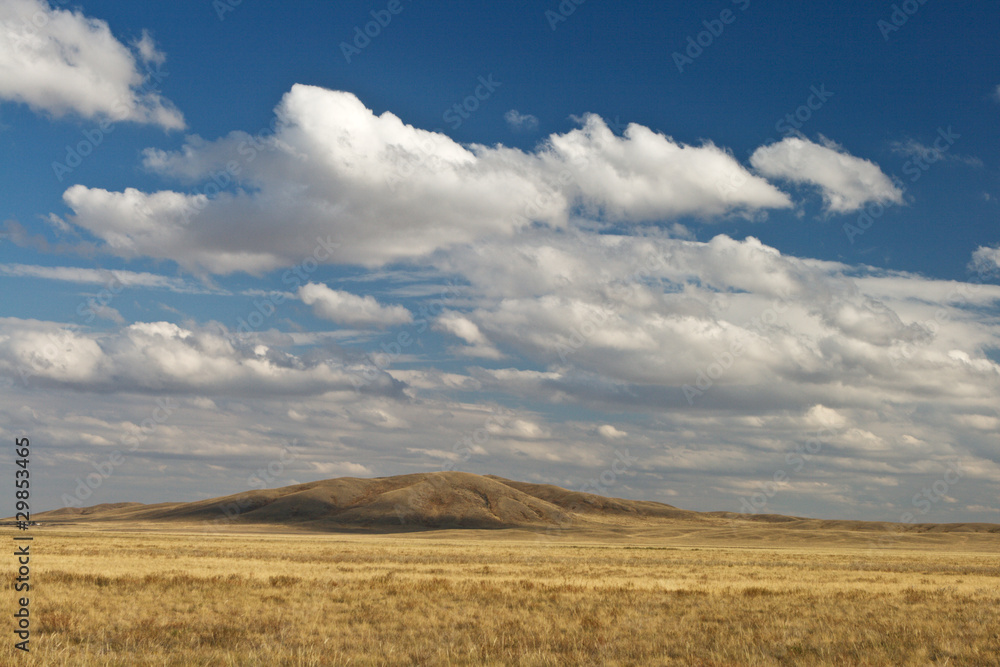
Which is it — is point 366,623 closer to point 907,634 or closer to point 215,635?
point 215,635

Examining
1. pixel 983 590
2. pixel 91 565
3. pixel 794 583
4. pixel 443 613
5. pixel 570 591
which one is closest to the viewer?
pixel 443 613

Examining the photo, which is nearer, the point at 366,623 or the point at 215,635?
the point at 215,635

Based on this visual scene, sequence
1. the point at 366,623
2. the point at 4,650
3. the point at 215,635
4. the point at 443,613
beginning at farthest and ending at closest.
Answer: the point at 443,613 < the point at 366,623 < the point at 215,635 < the point at 4,650

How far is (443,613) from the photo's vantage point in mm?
23234

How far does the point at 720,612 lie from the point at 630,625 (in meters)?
4.89

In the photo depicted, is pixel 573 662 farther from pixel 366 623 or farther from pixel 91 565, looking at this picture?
pixel 91 565

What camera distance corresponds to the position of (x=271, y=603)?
25172mm

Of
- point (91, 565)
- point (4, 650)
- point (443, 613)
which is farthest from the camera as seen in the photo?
point (91, 565)

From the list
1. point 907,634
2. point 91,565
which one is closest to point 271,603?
point 907,634

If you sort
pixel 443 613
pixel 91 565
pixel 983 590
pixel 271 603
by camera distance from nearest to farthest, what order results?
pixel 443 613 < pixel 271 603 < pixel 983 590 < pixel 91 565

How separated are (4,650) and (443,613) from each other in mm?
11892

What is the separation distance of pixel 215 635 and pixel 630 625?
36.0 ft

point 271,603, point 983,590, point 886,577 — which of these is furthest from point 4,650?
point 886,577

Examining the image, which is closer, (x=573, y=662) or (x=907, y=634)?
(x=573, y=662)
